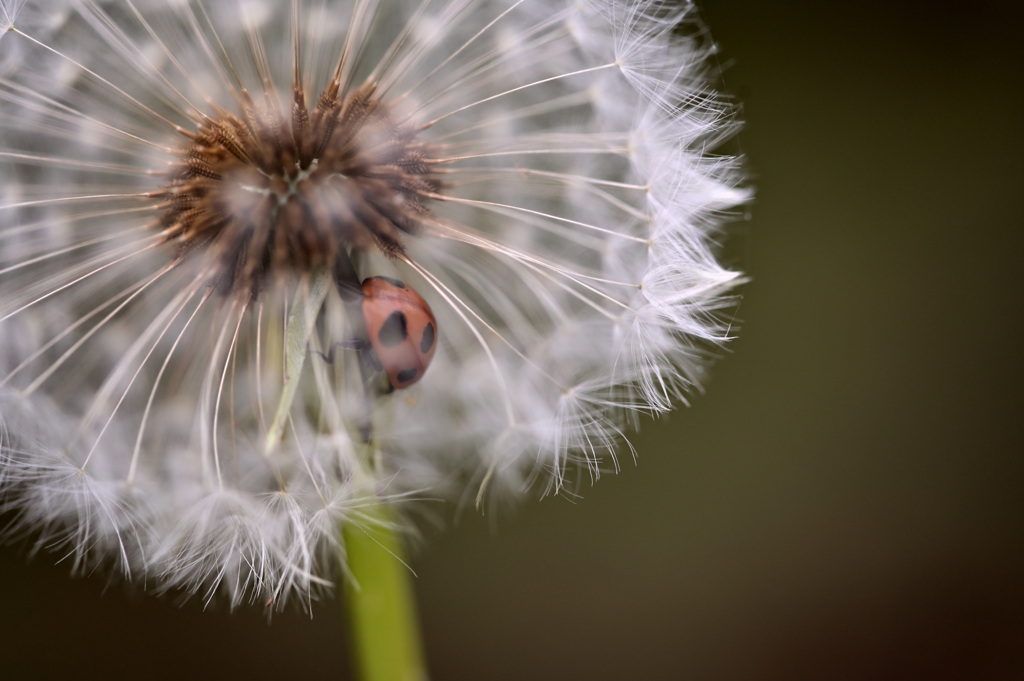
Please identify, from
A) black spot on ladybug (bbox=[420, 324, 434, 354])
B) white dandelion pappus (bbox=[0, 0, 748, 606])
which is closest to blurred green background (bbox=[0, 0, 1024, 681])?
white dandelion pappus (bbox=[0, 0, 748, 606])

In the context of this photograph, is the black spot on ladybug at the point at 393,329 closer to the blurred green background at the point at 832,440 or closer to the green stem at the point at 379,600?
the green stem at the point at 379,600

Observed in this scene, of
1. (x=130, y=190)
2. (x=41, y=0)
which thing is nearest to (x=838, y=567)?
(x=130, y=190)

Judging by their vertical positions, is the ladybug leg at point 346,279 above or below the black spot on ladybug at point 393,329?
above

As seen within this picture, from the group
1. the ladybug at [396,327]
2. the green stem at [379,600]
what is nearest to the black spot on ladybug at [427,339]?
the ladybug at [396,327]

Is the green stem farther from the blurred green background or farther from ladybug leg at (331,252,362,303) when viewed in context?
the blurred green background

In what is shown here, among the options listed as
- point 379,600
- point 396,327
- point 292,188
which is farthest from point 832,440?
point 292,188

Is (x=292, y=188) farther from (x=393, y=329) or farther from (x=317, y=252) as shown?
(x=393, y=329)
